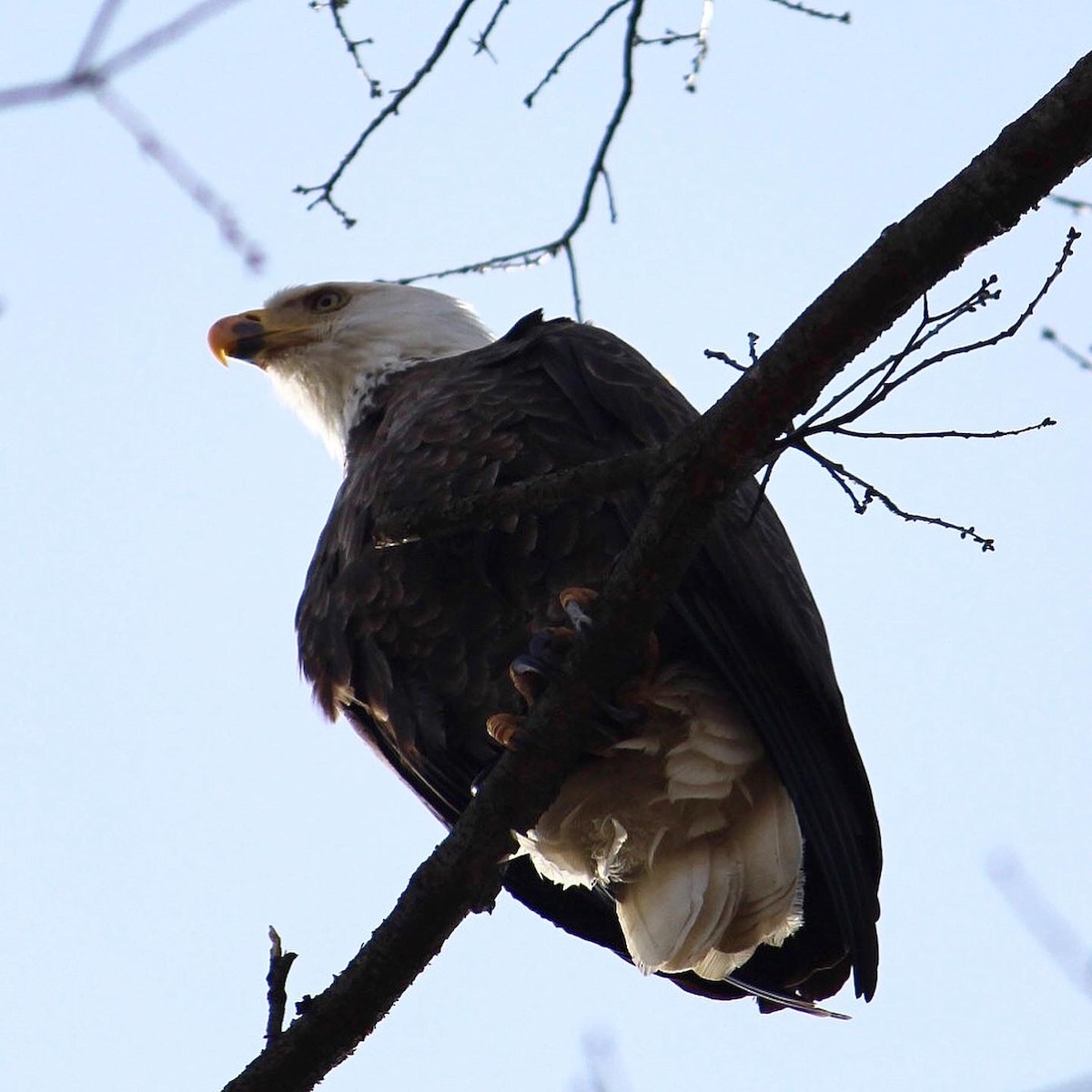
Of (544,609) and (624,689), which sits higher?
(544,609)

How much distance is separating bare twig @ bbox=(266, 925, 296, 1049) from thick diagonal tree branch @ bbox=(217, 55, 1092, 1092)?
0.08 feet

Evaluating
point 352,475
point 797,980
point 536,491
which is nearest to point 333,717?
point 352,475

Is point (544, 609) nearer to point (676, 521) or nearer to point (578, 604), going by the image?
point (578, 604)

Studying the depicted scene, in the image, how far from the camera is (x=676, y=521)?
255 centimetres

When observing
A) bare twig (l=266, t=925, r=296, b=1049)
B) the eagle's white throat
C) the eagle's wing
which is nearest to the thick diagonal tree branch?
bare twig (l=266, t=925, r=296, b=1049)

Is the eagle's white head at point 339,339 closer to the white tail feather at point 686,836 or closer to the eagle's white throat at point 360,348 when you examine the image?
the eagle's white throat at point 360,348

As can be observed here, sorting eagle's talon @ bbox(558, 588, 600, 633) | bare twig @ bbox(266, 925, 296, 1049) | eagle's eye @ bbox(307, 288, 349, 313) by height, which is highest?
eagle's eye @ bbox(307, 288, 349, 313)

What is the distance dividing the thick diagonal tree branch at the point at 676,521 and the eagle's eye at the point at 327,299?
2.71 meters

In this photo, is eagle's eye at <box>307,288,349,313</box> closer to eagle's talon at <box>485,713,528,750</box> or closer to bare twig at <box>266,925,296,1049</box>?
eagle's talon at <box>485,713,528,750</box>

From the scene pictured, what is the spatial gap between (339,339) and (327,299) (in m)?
0.34

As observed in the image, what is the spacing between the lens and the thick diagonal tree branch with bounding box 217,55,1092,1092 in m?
2.33

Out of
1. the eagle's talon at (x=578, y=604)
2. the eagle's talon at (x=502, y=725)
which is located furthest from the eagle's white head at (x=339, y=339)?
the eagle's talon at (x=578, y=604)

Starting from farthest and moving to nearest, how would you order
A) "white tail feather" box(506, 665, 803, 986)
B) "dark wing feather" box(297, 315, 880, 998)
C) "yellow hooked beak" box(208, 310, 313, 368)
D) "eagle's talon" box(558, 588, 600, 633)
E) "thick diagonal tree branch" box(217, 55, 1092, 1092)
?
"yellow hooked beak" box(208, 310, 313, 368)
"white tail feather" box(506, 665, 803, 986)
"dark wing feather" box(297, 315, 880, 998)
"eagle's talon" box(558, 588, 600, 633)
"thick diagonal tree branch" box(217, 55, 1092, 1092)

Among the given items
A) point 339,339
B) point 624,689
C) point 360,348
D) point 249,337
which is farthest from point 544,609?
point 249,337
